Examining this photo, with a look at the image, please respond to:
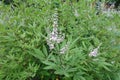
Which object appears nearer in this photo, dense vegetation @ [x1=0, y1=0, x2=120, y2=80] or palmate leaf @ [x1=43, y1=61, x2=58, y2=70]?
palmate leaf @ [x1=43, y1=61, x2=58, y2=70]

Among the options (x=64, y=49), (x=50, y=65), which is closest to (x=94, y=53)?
(x=64, y=49)

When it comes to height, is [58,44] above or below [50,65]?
above

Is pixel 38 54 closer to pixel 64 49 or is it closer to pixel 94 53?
pixel 64 49

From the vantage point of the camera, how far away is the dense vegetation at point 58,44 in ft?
9.23

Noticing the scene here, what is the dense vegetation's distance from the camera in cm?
281

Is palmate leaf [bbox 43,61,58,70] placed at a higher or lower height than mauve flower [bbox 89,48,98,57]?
lower

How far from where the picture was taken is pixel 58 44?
2.90m

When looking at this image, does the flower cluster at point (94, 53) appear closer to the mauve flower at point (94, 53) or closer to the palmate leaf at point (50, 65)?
the mauve flower at point (94, 53)

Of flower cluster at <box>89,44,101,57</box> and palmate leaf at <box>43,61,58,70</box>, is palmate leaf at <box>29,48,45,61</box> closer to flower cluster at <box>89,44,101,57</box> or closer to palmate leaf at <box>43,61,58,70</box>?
palmate leaf at <box>43,61,58,70</box>

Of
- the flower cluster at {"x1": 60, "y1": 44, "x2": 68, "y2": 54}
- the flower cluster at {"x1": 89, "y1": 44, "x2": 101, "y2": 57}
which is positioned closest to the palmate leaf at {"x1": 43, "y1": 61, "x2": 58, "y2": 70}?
the flower cluster at {"x1": 60, "y1": 44, "x2": 68, "y2": 54}

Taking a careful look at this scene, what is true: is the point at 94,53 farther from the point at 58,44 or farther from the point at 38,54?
the point at 38,54

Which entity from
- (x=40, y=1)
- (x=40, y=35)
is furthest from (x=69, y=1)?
(x=40, y=35)

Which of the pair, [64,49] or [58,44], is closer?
[64,49]

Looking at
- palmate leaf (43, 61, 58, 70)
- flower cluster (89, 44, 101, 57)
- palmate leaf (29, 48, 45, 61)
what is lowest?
palmate leaf (43, 61, 58, 70)
